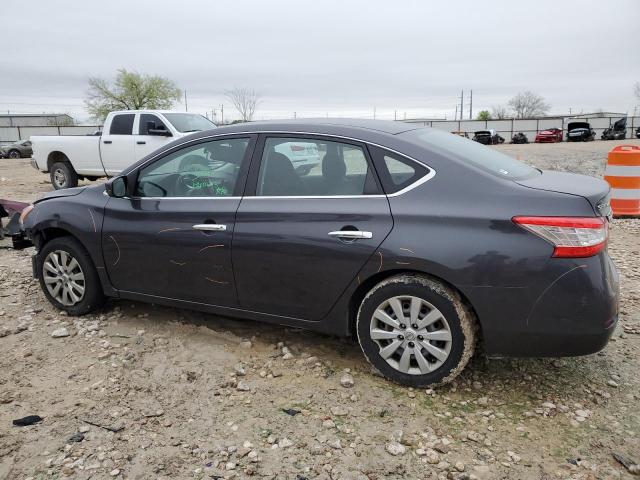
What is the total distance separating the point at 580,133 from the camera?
3712 centimetres

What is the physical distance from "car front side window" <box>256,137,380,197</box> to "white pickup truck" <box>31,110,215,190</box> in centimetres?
790

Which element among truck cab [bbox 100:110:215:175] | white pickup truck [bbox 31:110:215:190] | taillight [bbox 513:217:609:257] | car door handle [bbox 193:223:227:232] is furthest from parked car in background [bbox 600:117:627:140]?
car door handle [bbox 193:223:227:232]

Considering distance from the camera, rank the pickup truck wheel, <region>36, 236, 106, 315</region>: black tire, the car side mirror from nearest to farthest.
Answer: the car side mirror < <region>36, 236, 106, 315</region>: black tire < the pickup truck wheel

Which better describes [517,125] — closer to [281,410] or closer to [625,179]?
[625,179]

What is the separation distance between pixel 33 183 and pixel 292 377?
1422cm

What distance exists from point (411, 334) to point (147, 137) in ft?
31.6

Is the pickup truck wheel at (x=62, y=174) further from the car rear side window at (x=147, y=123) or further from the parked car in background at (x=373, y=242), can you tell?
the parked car in background at (x=373, y=242)

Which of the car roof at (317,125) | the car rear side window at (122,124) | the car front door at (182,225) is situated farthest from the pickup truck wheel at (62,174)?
the car roof at (317,125)

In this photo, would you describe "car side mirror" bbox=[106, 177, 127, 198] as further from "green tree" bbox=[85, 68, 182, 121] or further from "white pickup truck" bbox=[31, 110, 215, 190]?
"green tree" bbox=[85, 68, 182, 121]

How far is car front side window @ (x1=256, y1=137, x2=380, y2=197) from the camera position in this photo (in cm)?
335

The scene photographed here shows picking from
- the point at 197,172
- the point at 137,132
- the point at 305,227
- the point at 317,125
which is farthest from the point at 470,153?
the point at 137,132

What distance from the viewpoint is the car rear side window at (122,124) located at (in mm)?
11609

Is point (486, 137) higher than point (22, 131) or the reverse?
the reverse

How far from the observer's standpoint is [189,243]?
3752 millimetres
